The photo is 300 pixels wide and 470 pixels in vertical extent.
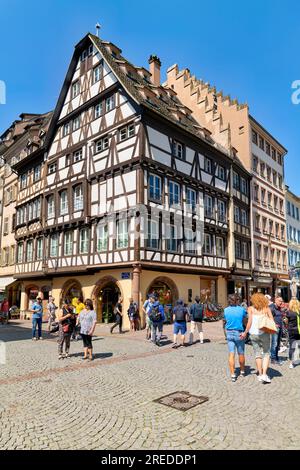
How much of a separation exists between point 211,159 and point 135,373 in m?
19.8

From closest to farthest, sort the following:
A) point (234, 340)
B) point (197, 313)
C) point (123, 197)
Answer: point (234, 340), point (197, 313), point (123, 197)

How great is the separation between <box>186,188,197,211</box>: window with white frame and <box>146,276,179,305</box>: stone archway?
506 centimetres

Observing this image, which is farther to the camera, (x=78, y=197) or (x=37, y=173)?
(x=37, y=173)

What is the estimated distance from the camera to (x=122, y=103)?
20500 mm

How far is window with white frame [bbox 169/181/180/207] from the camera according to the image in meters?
20.7

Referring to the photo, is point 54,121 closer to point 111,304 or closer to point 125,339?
point 111,304

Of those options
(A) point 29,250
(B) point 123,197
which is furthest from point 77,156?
(A) point 29,250

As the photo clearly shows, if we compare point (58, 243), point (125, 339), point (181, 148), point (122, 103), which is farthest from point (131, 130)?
point (125, 339)

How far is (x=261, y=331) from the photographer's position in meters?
6.96

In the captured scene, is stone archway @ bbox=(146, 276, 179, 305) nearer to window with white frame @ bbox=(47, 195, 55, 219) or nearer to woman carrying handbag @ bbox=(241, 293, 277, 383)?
window with white frame @ bbox=(47, 195, 55, 219)

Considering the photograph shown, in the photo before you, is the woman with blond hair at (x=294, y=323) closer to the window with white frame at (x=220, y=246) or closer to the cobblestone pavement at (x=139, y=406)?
the cobblestone pavement at (x=139, y=406)

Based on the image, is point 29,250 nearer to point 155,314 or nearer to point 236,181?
point 236,181

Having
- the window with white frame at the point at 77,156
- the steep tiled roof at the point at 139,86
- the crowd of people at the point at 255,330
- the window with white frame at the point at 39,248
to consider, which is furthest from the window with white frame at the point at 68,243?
the crowd of people at the point at 255,330

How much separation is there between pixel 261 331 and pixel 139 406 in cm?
293
